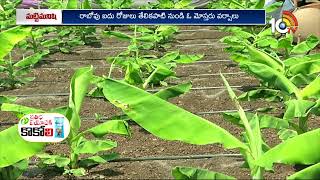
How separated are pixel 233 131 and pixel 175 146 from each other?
486 mm

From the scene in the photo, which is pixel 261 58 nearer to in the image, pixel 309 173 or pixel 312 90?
pixel 312 90

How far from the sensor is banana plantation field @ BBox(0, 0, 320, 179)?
8.13 feet

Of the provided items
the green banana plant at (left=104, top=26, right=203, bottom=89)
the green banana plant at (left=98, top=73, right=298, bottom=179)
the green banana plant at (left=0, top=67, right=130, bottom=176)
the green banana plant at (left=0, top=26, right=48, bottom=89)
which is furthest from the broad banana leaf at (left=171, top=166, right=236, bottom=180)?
the green banana plant at (left=104, top=26, right=203, bottom=89)

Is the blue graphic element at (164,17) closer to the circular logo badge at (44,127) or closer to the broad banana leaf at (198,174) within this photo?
the circular logo badge at (44,127)

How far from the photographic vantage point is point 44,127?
294cm

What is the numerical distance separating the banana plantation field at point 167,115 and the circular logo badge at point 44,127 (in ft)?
0.16

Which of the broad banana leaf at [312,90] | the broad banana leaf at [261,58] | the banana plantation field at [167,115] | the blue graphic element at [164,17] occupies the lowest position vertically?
the banana plantation field at [167,115]

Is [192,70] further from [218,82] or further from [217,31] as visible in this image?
[217,31]

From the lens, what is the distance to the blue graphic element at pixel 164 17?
7188mm

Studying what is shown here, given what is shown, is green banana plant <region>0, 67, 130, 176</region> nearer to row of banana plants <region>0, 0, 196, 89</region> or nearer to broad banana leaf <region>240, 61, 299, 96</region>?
row of banana plants <region>0, 0, 196, 89</region>

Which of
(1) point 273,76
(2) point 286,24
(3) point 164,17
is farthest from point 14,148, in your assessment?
(3) point 164,17

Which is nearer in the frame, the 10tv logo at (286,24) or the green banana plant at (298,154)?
the green banana plant at (298,154)

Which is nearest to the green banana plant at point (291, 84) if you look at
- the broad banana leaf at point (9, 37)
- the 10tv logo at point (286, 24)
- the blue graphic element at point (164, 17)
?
the broad banana leaf at point (9, 37)

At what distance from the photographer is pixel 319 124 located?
414 centimetres
